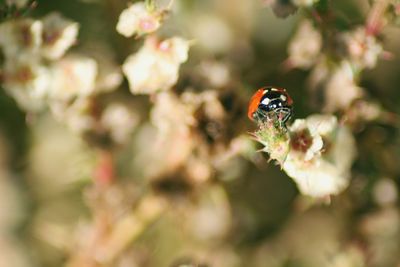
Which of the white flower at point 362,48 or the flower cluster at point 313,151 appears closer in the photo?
the flower cluster at point 313,151

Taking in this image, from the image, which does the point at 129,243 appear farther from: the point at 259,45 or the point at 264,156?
the point at 259,45

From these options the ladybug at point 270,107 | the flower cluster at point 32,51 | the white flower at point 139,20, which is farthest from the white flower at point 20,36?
the ladybug at point 270,107

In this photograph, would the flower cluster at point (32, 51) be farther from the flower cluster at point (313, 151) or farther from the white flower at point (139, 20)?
the flower cluster at point (313, 151)

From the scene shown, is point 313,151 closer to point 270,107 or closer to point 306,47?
point 270,107

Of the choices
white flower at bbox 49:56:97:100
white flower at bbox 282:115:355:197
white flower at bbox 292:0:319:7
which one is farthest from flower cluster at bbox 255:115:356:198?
white flower at bbox 49:56:97:100

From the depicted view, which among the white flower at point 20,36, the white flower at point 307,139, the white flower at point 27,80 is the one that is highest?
the white flower at point 20,36

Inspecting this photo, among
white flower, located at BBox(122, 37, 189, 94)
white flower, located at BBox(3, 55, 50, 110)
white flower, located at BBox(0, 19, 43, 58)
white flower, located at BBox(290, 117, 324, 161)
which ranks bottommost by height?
white flower, located at BBox(290, 117, 324, 161)

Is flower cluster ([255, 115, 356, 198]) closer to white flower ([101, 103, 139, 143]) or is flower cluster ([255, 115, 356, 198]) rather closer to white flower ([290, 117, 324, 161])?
white flower ([290, 117, 324, 161])

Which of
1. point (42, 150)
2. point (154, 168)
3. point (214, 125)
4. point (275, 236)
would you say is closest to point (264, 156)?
point (214, 125)
